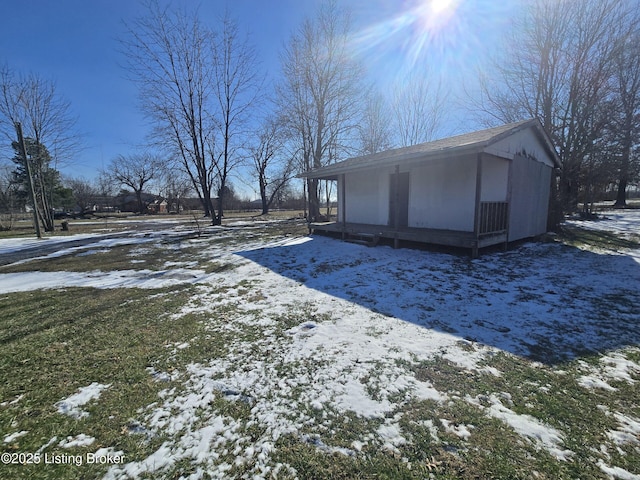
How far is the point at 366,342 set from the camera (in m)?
3.10

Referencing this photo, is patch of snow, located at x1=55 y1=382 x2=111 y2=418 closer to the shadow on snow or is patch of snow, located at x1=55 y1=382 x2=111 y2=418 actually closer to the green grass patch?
the green grass patch

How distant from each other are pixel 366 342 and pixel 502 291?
3070mm

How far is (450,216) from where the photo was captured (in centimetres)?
845

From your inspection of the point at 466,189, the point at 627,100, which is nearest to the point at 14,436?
the point at 466,189

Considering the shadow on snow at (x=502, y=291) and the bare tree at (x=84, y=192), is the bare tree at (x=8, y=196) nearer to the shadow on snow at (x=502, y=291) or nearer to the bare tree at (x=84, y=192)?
the bare tree at (x=84, y=192)

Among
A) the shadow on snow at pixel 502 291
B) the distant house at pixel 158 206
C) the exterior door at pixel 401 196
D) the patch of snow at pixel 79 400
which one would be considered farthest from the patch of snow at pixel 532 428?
the distant house at pixel 158 206

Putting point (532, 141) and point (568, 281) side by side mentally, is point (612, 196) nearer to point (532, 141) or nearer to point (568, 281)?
point (532, 141)

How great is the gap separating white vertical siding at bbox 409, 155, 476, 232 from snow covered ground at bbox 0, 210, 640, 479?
2.20 meters

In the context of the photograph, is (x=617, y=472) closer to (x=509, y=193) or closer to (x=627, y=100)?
(x=509, y=193)

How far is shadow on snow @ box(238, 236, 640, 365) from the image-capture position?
A: 10.5 feet

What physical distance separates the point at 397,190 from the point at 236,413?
8.54 metres

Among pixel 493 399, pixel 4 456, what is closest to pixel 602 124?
pixel 493 399

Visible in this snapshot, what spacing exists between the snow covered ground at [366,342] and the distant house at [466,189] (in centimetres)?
141

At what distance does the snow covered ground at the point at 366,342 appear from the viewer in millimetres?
1835
